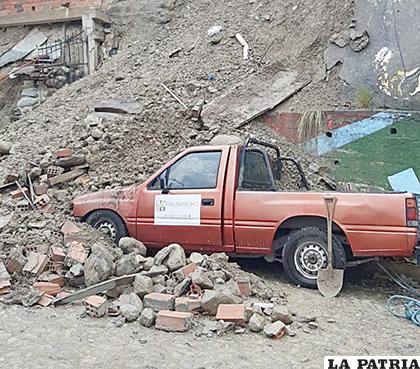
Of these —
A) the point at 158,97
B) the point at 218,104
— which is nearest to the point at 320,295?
the point at 218,104

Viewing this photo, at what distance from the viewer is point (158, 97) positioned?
12.3 m

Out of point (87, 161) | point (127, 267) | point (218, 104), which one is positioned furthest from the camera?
point (218, 104)

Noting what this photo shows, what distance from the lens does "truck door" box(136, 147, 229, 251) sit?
7.63 metres

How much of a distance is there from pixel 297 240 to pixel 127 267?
80.4 inches

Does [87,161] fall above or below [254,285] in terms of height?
above

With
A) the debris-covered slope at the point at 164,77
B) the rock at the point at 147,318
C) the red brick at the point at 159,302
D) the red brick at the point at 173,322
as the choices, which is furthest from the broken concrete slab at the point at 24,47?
the red brick at the point at 173,322

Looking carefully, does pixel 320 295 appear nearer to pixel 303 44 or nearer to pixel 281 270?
pixel 281 270

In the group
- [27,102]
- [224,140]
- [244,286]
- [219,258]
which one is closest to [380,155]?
[224,140]

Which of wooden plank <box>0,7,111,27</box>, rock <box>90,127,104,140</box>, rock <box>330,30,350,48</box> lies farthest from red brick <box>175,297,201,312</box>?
wooden plank <box>0,7,111,27</box>

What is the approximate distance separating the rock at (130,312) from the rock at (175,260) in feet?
2.94

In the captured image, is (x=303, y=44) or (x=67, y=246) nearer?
(x=67, y=246)

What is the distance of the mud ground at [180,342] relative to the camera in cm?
487

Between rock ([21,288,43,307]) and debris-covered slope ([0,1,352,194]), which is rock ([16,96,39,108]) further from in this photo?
rock ([21,288,43,307])

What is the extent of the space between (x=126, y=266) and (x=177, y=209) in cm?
132
